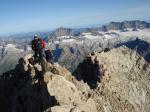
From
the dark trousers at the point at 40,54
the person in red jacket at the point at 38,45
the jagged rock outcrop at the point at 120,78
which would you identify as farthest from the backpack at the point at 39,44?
Answer: the jagged rock outcrop at the point at 120,78

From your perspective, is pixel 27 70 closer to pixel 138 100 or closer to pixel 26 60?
pixel 26 60

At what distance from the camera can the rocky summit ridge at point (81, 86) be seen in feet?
134

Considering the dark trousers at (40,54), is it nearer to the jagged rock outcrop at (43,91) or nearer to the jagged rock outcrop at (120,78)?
the jagged rock outcrop at (43,91)

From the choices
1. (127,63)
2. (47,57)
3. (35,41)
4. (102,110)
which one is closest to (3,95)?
(47,57)

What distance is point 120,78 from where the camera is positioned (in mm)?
111625

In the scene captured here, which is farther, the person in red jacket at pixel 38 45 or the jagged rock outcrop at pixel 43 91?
the person in red jacket at pixel 38 45

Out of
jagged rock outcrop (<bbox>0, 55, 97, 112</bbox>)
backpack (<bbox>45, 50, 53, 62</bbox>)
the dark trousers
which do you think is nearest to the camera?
jagged rock outcrop (<bbox>0, 55, 97, 112</bbox>)

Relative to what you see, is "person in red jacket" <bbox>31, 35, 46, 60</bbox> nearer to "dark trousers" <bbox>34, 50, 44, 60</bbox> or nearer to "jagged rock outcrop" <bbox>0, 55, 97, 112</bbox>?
"dark trousers" <bbox>34, 50, 44, 60</bbox>

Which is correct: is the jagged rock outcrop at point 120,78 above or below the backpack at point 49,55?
below

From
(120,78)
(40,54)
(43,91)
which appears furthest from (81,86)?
(120,78)

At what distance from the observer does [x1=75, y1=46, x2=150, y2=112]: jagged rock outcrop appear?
82.8m

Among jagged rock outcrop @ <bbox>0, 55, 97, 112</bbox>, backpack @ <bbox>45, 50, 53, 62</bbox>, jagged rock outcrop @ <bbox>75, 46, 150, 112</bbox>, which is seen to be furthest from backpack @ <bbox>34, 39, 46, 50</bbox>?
jagged rock outcrop @ <bbox>75, 46, 150, 112</bbox>

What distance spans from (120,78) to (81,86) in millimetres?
60051

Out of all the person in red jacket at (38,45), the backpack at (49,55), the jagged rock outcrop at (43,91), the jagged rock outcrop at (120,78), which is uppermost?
the person in red jacket at (38,45)
